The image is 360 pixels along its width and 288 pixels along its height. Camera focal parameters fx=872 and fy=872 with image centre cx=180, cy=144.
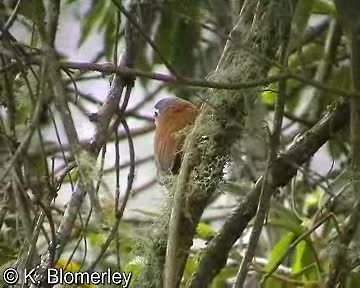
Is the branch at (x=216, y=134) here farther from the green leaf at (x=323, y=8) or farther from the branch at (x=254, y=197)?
the green leaf at (x=323, y=8)

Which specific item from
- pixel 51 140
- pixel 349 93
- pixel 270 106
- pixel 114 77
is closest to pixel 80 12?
pixel 51 140

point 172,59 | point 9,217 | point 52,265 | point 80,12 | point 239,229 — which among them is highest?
point 80,12

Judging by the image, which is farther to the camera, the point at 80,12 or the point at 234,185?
the point at 80,12

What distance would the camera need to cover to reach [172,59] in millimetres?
1681

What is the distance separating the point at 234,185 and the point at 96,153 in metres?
0.58

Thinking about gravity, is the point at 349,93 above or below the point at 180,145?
below

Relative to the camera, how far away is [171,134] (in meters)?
1.15

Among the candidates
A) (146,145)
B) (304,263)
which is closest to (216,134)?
(304,263)

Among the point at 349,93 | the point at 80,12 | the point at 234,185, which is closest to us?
the point at 349,93

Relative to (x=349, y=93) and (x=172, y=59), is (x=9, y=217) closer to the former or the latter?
(x=172, y=59)

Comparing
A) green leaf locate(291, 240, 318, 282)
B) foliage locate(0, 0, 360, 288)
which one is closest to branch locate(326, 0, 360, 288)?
foliage locate(0, 0, 360, 288)

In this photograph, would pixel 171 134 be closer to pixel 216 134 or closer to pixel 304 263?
pixel 216 134

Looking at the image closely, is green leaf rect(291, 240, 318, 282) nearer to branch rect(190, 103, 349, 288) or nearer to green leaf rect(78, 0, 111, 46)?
branch rect(190, 103, 349, 288)

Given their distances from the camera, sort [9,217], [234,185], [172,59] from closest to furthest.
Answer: [9,217] → [234,185] → [172,59]
